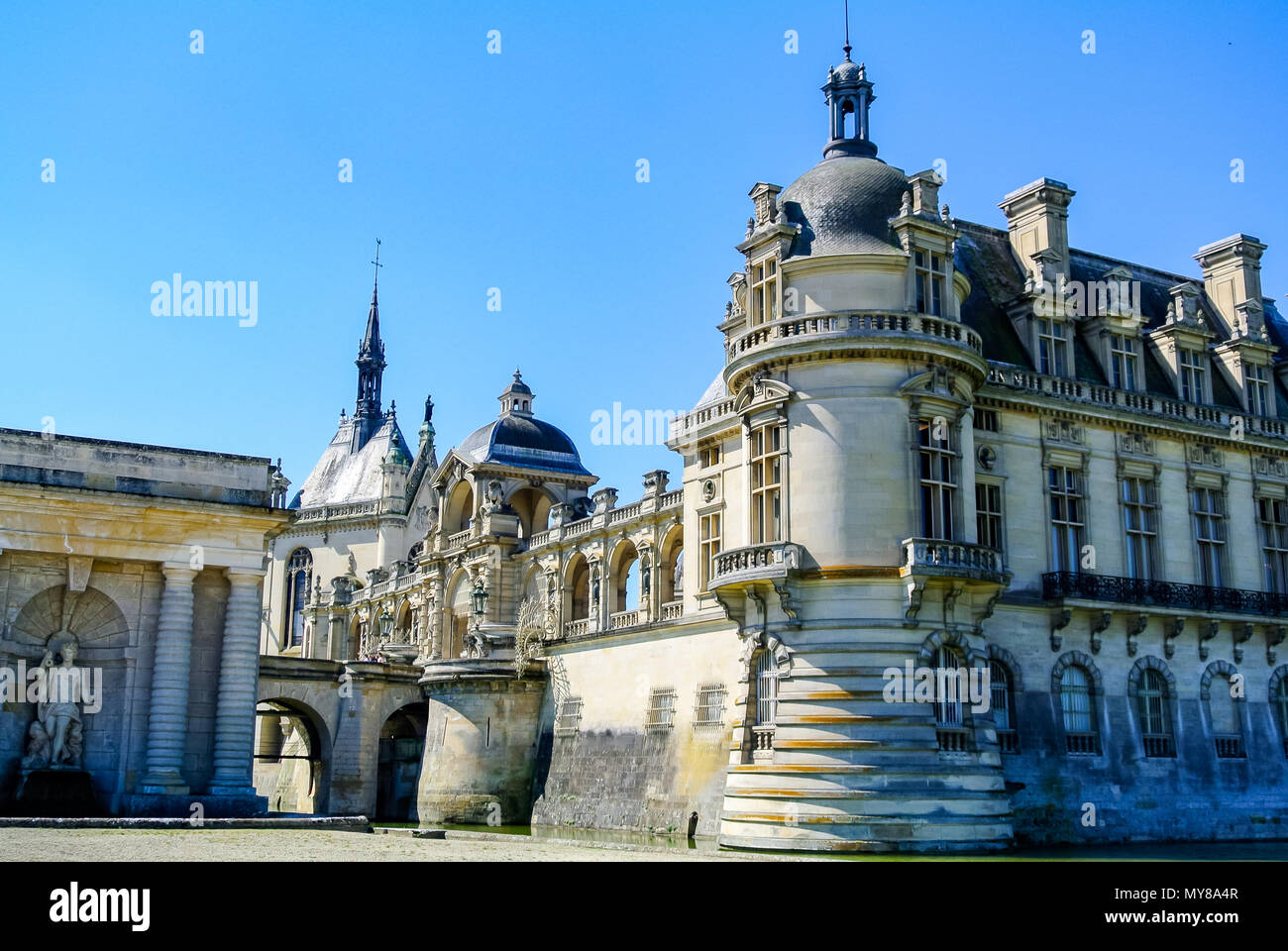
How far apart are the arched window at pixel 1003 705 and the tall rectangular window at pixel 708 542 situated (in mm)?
9804

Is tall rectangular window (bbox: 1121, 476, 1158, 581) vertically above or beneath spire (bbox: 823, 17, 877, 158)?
beneath

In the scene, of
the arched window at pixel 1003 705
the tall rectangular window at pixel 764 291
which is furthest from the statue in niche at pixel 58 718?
the arched window at pixel 1003 705

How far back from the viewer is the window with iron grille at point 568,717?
48.7m

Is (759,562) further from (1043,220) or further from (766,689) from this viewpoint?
(1043,220)

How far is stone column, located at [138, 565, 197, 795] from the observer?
1409 inches

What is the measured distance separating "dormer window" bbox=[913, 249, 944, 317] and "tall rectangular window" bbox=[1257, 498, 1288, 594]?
15064 mm

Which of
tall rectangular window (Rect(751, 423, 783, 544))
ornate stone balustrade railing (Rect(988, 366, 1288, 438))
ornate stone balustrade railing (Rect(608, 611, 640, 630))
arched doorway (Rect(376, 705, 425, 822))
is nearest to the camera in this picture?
tall rectangular window (Rect(751, 423, 783, 544))

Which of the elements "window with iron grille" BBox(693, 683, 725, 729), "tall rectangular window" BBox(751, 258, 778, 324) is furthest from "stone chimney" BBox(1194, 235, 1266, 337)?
"window with iron grille" BBox(693, 683, 725, 729)

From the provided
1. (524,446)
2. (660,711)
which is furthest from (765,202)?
(524,446)

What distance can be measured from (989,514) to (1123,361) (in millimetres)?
8690

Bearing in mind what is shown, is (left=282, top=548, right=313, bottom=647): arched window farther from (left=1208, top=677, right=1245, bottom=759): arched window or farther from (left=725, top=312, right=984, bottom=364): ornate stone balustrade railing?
(left=1208, top=677, right=1245, bottom=759): arched window

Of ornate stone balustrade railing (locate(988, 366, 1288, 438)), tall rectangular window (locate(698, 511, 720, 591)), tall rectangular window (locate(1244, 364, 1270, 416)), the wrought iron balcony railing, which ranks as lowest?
the wrought iron balcony railing
